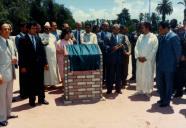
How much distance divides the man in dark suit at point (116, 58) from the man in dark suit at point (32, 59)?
191cm

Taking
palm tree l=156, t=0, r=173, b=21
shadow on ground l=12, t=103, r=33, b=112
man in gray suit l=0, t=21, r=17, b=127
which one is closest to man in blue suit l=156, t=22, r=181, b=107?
shadow on ground l=12, t=103, r=33, b=112

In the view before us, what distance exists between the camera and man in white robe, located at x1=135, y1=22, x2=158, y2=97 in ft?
29.5

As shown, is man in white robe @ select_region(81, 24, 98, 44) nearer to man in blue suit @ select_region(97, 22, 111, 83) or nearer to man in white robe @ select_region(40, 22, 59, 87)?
man in blue suit @ select_region(97, 22, 111, 83)

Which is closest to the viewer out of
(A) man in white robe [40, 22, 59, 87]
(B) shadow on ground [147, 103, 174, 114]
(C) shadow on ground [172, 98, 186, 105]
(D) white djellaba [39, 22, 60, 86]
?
(B) shadow on ground [147, 103, 174, 114]

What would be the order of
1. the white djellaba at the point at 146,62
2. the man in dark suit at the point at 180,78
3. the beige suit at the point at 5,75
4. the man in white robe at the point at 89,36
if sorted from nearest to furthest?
the beige suit at the point at 5,75 < the white djellaba at the point at 146,62 < the man in dark suit at the point at 180,78 < the man in white robe at the point at 89,36

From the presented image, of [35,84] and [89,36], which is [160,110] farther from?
[89,36]

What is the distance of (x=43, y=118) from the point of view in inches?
291

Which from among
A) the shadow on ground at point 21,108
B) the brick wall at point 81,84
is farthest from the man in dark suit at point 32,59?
the brick wall at point 81,84


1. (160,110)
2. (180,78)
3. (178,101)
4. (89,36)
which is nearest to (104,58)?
(89,36)

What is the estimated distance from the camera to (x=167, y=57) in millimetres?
8086

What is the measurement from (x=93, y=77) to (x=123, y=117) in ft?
5.27

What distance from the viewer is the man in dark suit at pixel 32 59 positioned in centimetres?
808

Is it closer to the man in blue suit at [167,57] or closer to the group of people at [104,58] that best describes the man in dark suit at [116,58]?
the group of people at [104,58]

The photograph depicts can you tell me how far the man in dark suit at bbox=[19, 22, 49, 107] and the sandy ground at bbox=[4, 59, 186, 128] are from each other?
19.1 inches
